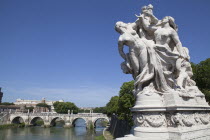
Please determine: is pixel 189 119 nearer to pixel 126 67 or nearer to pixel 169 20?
pixel 126 67

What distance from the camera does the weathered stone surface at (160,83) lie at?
4602 mm

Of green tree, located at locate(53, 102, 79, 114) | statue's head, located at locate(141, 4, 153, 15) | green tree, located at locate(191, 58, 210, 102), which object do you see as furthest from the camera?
green tree, located at locate(53, 102, 79, 114)

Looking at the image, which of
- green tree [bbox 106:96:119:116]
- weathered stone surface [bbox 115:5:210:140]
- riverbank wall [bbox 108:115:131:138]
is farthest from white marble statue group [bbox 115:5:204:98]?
green tree [bbox 106:96:119:116]

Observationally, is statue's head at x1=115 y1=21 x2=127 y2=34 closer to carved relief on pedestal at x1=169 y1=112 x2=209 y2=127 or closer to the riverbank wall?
carved relief on pedestal at x1=169 y1=112 x2=209 y2=127

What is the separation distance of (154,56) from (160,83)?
0.79 metres

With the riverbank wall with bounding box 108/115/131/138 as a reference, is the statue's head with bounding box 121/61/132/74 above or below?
above

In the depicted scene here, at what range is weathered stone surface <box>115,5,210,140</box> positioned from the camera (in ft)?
15.1

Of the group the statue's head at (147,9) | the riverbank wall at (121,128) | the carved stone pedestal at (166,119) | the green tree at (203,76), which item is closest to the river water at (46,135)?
the riverbank wall at (121,128)

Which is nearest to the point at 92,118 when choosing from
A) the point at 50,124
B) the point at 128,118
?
the point at 50,124

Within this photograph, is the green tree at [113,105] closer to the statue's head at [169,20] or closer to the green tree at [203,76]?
the green tree at [203,76]

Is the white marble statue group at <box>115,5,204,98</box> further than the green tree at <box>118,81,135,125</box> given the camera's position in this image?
No

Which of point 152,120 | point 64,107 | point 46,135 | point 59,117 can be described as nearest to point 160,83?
point 152,120

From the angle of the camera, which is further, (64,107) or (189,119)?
(64,107)

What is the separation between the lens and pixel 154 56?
5297mm
